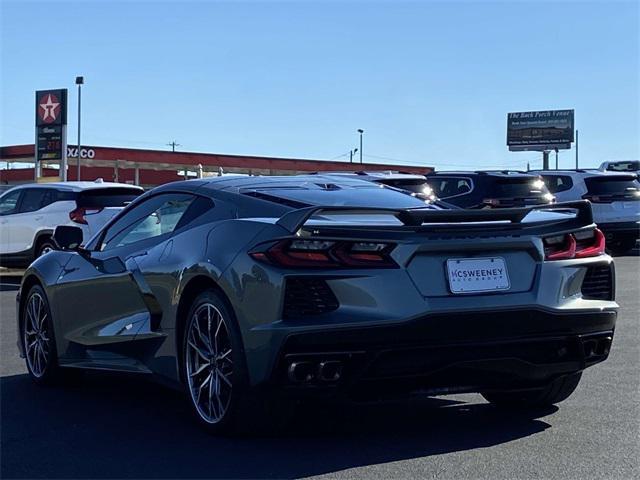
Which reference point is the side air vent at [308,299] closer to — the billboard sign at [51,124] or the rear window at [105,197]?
the rear window at [105,197]

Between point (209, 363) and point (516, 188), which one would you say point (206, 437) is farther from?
point (516, 188)

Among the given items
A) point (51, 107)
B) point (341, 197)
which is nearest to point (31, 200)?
point (341, 197)

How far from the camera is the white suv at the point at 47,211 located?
15.4m

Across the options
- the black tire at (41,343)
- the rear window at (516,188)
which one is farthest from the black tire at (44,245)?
the black tire at (41,343)

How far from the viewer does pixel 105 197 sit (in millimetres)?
15648

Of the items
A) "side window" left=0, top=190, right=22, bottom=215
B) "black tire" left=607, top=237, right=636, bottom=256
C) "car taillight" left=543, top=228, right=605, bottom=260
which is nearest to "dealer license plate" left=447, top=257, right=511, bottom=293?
"car taillight" left=543, top=228, right=605, bottom=260

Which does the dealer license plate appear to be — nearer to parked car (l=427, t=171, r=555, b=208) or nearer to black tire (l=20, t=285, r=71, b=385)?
black tire (l=20, t=285, r=71, b=385)

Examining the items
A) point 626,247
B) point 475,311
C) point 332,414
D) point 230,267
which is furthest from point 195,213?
point 626,247

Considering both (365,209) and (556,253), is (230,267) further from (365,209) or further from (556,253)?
(556,253)

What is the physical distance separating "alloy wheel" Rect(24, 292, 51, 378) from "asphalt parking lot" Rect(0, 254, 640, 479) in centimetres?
28

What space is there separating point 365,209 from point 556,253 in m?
1.06

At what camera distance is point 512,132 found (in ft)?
242

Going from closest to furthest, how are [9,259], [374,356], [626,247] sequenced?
[374,356], [9,259], [626,247]

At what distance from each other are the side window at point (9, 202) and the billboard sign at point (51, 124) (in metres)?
17.7
